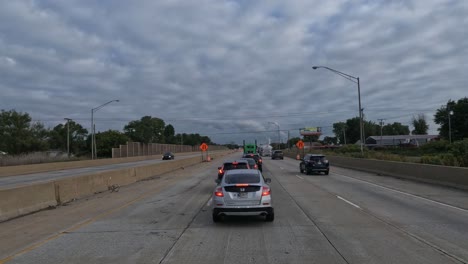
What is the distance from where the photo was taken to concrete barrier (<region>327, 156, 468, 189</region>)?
19594 millimetres

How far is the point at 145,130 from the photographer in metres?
143

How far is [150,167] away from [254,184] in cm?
2138

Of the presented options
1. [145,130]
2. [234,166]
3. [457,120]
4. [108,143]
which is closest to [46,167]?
[234,166]

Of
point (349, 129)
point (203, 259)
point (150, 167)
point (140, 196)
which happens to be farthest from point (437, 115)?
point (203, 259)

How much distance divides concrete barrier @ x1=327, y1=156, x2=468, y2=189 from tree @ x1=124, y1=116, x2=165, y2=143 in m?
106

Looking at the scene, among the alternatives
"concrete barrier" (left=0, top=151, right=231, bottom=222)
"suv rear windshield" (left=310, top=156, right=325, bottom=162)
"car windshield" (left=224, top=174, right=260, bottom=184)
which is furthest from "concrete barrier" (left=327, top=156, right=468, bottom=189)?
"concrete barrier" (left=0, top=151, right=231, bottom=222)

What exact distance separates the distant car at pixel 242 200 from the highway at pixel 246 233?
1.11ft

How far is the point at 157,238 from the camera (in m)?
9.05

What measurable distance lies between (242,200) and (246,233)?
4.02ft

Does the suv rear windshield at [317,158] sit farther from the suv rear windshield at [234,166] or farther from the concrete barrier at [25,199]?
the concrete barrier at [25,199]

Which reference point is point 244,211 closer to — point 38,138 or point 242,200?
point 242,200

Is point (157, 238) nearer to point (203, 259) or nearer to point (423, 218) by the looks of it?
point (203, 259)

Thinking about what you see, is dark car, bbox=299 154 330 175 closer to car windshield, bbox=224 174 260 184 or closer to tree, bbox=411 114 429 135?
car windshield, bbox=224 174 260 184

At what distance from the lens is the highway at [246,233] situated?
7.43m
